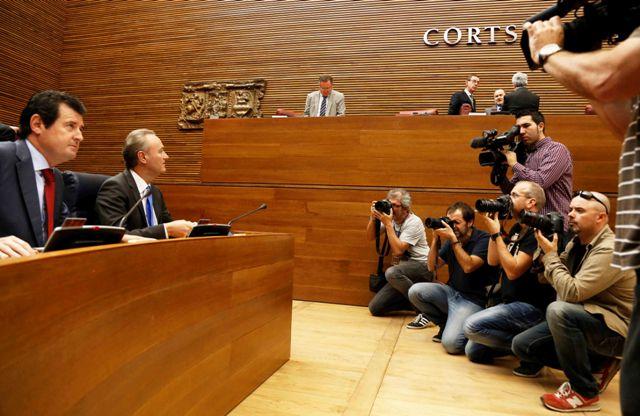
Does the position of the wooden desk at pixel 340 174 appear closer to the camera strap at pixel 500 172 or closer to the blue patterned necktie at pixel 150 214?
the camera strap at pixel 500 172

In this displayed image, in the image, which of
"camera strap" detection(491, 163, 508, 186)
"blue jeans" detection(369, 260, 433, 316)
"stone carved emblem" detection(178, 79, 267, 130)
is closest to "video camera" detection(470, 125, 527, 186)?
"camera strap" detection(491, 163, 508, 186)

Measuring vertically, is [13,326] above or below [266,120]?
below

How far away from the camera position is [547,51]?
0.72 meters

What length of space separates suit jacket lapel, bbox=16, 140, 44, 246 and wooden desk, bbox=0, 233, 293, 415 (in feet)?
1.55

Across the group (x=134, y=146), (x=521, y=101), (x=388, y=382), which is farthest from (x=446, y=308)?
(x=134, y=146)

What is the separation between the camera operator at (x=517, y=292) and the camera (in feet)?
6.16

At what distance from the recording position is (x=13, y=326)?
2.13ft

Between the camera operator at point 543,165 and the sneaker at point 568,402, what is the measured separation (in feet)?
3.00

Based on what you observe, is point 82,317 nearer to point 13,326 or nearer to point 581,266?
point 13,326

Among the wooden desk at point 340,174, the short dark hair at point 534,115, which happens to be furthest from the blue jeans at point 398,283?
the short dark hair at point 534,115

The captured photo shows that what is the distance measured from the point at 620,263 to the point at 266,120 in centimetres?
300

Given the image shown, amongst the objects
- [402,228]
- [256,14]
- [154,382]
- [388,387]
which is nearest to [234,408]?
[154,382]

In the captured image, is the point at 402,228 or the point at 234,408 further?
the point at 402,228

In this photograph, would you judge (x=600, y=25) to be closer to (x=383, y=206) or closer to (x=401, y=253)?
(x=383, y=206)
